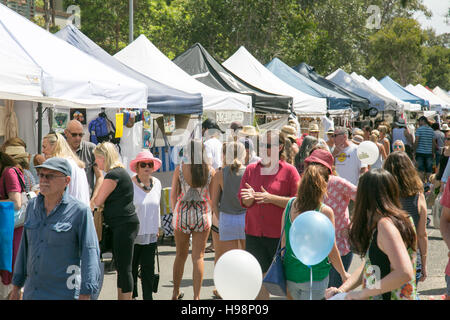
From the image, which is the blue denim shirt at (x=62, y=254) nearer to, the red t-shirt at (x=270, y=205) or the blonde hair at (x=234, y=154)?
the red t-shirt at (x=270, y=205)

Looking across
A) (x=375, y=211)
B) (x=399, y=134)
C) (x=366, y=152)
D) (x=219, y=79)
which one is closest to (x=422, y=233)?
(x=375, y=211)

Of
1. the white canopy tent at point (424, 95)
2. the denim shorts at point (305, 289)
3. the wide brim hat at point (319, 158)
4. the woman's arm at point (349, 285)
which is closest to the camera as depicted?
the woman's arm at point (349, 285)

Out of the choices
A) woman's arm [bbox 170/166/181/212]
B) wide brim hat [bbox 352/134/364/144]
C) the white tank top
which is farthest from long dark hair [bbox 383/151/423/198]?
the white tank top

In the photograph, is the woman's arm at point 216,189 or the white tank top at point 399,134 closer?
the woman's arm at point 216,189

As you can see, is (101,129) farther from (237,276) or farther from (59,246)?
(237,276)

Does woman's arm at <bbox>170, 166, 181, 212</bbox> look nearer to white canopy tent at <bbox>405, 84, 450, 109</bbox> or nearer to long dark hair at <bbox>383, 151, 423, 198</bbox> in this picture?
long dark hair at <bbox>383, 151, 423, 198</bbox>

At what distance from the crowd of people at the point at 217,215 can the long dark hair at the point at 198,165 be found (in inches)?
0.4

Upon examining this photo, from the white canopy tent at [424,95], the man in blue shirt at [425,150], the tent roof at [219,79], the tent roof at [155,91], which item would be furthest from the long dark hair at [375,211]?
the white canopy tent at [424,95]

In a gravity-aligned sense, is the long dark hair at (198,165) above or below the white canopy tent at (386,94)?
below

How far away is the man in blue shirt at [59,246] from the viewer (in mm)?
3719

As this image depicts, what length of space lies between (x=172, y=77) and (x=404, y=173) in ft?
22.9

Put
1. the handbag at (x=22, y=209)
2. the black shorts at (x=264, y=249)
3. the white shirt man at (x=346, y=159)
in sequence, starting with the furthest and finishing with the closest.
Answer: the white shirt man at (x=346, y=159) → the black shorts at (x=264, y=249) → the handbag at (x=22, y=209)

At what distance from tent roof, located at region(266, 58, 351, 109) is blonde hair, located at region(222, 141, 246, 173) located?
38.8ft

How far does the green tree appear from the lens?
180ft
